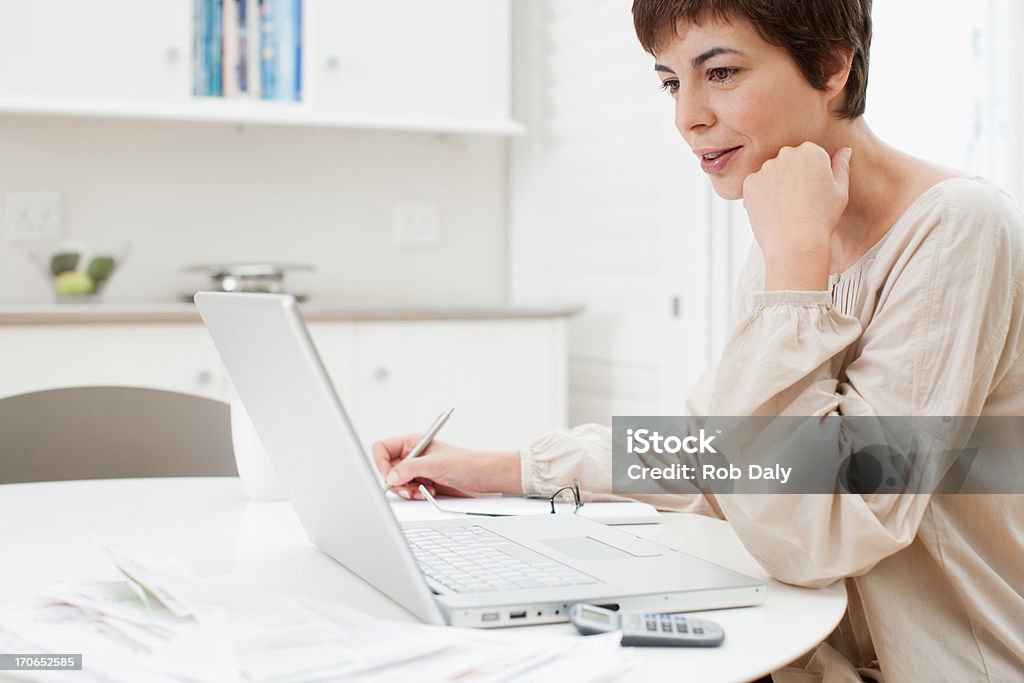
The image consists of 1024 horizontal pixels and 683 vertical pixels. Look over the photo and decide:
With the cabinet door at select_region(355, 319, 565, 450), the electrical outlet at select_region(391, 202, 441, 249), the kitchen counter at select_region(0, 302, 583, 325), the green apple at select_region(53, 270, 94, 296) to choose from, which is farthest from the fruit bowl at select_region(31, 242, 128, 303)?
the electrical outlet at select_region(391, 202, 441, 249)

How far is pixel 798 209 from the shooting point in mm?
1056

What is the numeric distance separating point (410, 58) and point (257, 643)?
2.48 meters

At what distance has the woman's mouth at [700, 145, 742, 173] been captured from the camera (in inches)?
45.8

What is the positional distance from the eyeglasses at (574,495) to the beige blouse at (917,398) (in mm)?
225

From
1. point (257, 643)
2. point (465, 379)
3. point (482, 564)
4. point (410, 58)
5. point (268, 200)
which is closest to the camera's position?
point (257, 643)

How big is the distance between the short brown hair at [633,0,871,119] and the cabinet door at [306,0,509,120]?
186 centimetres

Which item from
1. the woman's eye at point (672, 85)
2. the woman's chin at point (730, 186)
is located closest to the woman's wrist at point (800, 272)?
the woman's chin at point (730, 186)

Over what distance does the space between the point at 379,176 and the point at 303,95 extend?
1.41 ft

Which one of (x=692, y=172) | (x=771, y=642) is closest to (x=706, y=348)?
(x=692, y=172)

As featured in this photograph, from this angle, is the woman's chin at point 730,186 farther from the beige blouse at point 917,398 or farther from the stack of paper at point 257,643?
the stack of paper at point 257,643

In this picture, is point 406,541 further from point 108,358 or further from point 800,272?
point 108,358

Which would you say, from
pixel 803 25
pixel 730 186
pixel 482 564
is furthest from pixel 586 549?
pixel 803 25

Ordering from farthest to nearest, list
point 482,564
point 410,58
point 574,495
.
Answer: point 410,58
point 574,495
point 482,564

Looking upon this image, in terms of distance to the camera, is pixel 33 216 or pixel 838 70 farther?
pixel 33 216
